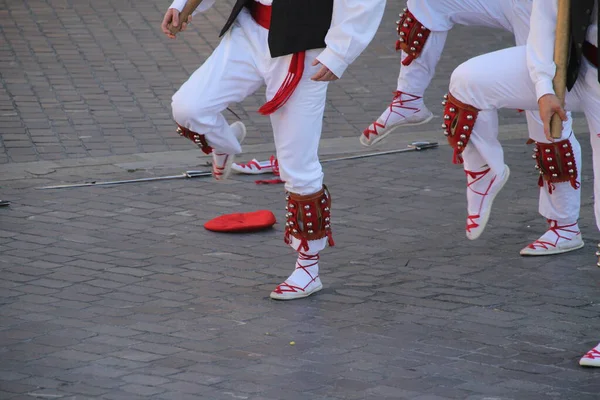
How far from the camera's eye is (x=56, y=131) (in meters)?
8.44

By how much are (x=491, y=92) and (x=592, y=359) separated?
4.21 feet

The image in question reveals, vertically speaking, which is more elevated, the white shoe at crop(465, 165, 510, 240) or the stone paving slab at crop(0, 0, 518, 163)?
the white shoe at crop(465, 165, 510, 240)

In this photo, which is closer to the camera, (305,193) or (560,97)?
(560,97)

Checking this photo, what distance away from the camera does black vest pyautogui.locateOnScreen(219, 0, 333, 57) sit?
16.4ft

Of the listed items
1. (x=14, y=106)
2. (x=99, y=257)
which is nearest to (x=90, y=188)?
(x=99, y=257)

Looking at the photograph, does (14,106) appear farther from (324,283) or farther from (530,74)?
(530,74)

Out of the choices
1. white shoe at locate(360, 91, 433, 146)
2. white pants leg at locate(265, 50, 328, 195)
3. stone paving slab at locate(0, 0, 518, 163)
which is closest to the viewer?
white pants leg at locate(265, 50, 328, 195)

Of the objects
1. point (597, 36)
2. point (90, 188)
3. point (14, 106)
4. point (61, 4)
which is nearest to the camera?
point (597, 36)

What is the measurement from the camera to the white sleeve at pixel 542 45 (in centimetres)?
470

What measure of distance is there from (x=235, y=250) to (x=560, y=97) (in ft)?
7.20

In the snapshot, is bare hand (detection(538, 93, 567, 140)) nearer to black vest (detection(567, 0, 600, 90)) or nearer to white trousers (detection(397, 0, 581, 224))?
black vest (detection(567, 0, 600, 90))

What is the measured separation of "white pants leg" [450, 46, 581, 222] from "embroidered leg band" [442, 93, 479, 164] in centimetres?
4

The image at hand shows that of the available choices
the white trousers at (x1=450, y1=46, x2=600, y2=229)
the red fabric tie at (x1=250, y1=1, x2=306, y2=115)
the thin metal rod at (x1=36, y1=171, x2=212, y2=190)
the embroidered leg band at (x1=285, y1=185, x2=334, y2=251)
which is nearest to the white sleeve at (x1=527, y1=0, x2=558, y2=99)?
the white trousers at (x1=450, y1=46, x2=600, y2=229)

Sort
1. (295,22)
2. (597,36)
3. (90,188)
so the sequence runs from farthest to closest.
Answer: (90,188)
(295,22)
(597,36)
